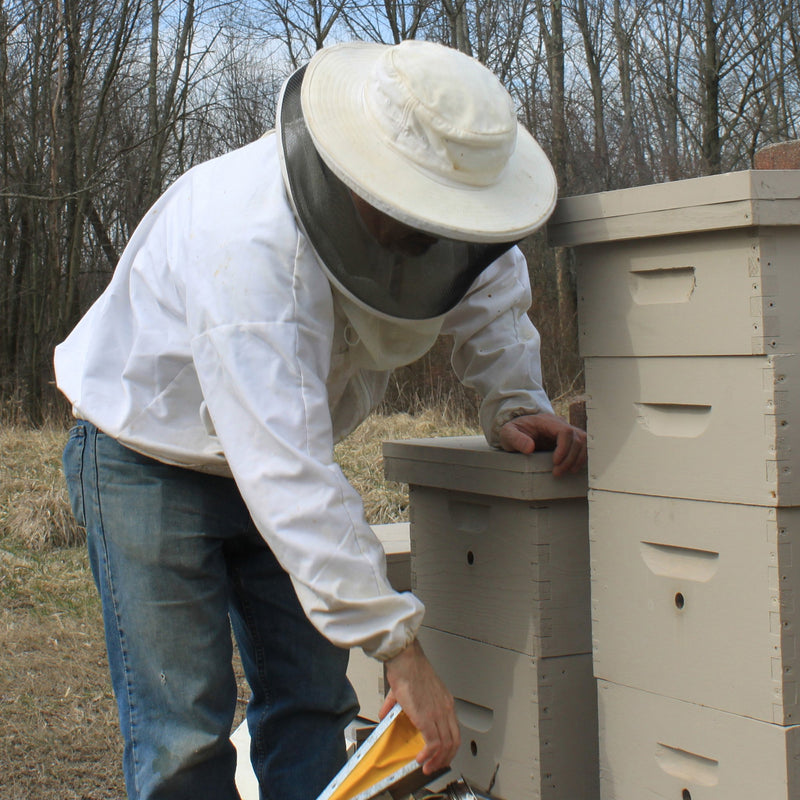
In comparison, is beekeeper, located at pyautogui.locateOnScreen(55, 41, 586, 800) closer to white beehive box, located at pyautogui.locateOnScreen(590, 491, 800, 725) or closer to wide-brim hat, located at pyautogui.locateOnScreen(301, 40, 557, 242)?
wide-brim hat, located at pyautogui.locateOnScreen(301, 40, 557, 242)

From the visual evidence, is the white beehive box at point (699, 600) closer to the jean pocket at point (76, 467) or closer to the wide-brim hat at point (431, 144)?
the wide-brim hat at point (431, 144)

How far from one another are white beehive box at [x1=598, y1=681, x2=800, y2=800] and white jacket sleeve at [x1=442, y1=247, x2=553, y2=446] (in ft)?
2.02

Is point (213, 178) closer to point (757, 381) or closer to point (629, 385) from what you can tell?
point (629, 385)

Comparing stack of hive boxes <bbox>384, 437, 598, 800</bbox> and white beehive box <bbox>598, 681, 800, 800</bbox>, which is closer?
white beehive box <bbox>598, 681, 800, 800</bbox>

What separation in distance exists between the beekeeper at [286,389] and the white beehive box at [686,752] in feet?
1.32

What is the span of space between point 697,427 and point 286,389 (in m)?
0.68

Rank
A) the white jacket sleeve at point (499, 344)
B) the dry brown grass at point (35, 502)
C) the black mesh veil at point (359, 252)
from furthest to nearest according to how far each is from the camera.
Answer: the dry brown grass at point (35, 502), the white jacket sleeve at point (499, 344), the black mesh veil at point (359, 252)

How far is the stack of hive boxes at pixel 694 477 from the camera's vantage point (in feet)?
4.90

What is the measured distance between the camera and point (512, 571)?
1947 mm

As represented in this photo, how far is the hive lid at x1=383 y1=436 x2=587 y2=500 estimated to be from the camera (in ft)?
6.12

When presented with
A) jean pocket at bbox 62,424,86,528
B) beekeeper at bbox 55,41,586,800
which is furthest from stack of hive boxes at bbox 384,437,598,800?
jean pocket at bbox 62,424,86,528

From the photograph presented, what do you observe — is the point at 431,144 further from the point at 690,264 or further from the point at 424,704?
the point at 424,704

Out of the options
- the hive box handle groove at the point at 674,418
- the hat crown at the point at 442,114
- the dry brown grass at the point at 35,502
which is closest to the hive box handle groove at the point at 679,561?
the hive box handle groove at the point at 674,418

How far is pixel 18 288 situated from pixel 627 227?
1027 cm
